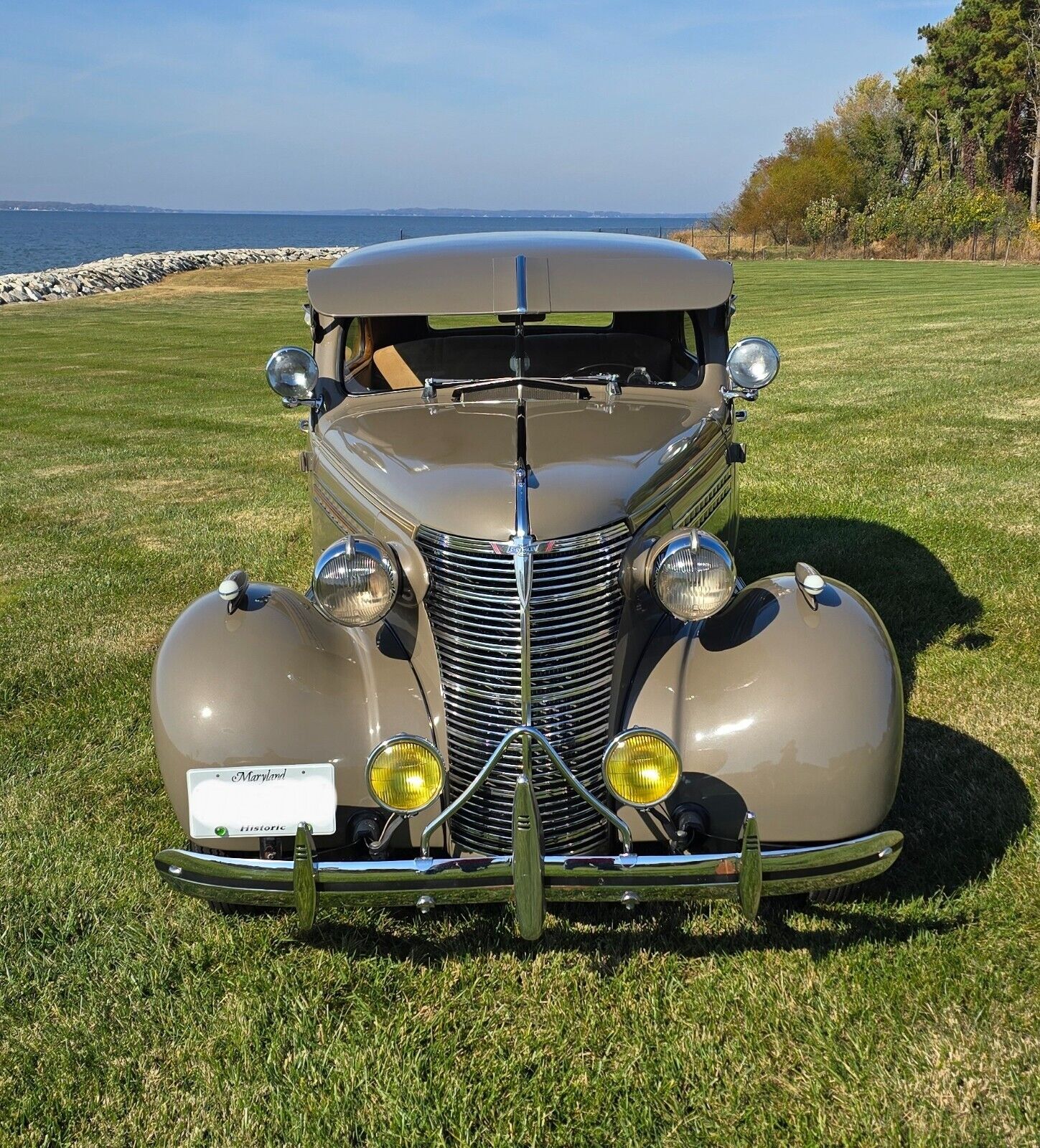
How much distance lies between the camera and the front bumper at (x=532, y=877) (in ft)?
8.71

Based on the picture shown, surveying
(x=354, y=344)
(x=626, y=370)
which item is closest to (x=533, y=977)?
(x=626, y=370)

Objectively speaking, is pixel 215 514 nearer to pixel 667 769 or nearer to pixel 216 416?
pixel 216 416

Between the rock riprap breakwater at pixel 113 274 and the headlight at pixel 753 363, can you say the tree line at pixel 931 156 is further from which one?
the headlight at pixel 753 363

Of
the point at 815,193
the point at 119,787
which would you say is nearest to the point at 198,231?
the point at 815,193

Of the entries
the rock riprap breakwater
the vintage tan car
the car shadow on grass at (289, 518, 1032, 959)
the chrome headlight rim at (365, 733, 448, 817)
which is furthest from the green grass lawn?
the rock riprap breakwater

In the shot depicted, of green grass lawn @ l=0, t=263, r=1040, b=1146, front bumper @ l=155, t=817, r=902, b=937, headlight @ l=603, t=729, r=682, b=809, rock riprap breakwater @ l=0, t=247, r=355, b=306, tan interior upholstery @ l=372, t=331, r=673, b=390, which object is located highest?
rock riprap breakwater @ l=0, t=247, r=355, b=306

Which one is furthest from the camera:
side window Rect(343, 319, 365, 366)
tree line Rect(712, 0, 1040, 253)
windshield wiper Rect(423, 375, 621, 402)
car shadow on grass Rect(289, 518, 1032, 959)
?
tree line Rect(712, 0, 1040, 253)

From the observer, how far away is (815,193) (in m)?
59.8

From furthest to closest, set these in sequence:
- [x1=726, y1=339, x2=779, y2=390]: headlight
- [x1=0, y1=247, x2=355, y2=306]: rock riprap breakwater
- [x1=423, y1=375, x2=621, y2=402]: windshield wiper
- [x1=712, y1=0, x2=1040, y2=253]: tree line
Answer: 1. [x1=712, y1=0, x2=1040, y2=253]: tree line
2. [x1=0, y1=247, x2=355, y2=306]: rock riprap breakwater
3. [x1=726, y1=339, x2=779, y2=390]: headlight
4. [x1=423, y1=375, x2=621, y2=402]: windshield wiper

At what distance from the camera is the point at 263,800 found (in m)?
2.94

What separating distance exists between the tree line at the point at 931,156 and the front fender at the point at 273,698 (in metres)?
46.2

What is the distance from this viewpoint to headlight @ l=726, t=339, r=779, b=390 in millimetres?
4168

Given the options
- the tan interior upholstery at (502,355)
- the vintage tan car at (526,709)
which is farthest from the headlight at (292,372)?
the vintage tan car at (526,709)

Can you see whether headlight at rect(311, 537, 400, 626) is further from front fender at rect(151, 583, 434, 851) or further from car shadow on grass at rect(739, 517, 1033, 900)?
car shadow on grass at rect(739, 517, 1033, 900)
